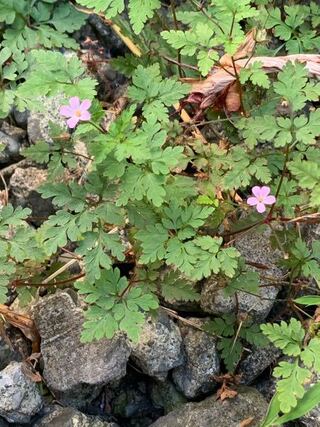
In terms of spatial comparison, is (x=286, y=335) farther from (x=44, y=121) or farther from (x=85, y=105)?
(x=44, y=121)

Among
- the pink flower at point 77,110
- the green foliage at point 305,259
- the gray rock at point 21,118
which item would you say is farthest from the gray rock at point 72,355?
the gray rock at point 21,118

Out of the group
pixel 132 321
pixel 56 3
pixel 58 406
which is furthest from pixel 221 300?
pixel 56 3

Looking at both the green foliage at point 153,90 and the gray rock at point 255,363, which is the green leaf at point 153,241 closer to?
the green foliage at point 153,90

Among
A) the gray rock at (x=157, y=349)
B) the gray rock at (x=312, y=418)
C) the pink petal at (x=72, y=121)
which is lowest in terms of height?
the gray rock at (x=312, y=418)

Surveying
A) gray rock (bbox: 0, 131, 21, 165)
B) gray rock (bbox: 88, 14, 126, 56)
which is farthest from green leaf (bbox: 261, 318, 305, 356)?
gray rock (bbox: 88, 14, 126, 56)

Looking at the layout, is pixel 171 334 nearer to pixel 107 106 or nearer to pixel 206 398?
pixel 206 398

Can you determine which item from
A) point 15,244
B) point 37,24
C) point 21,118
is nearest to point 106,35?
point 37,24

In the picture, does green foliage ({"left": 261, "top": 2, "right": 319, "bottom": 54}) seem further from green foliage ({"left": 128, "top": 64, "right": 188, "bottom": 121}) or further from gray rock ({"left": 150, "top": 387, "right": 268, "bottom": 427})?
gray rock ({"left": 150, "top": 387, "right": 268, "bottom": 427})
